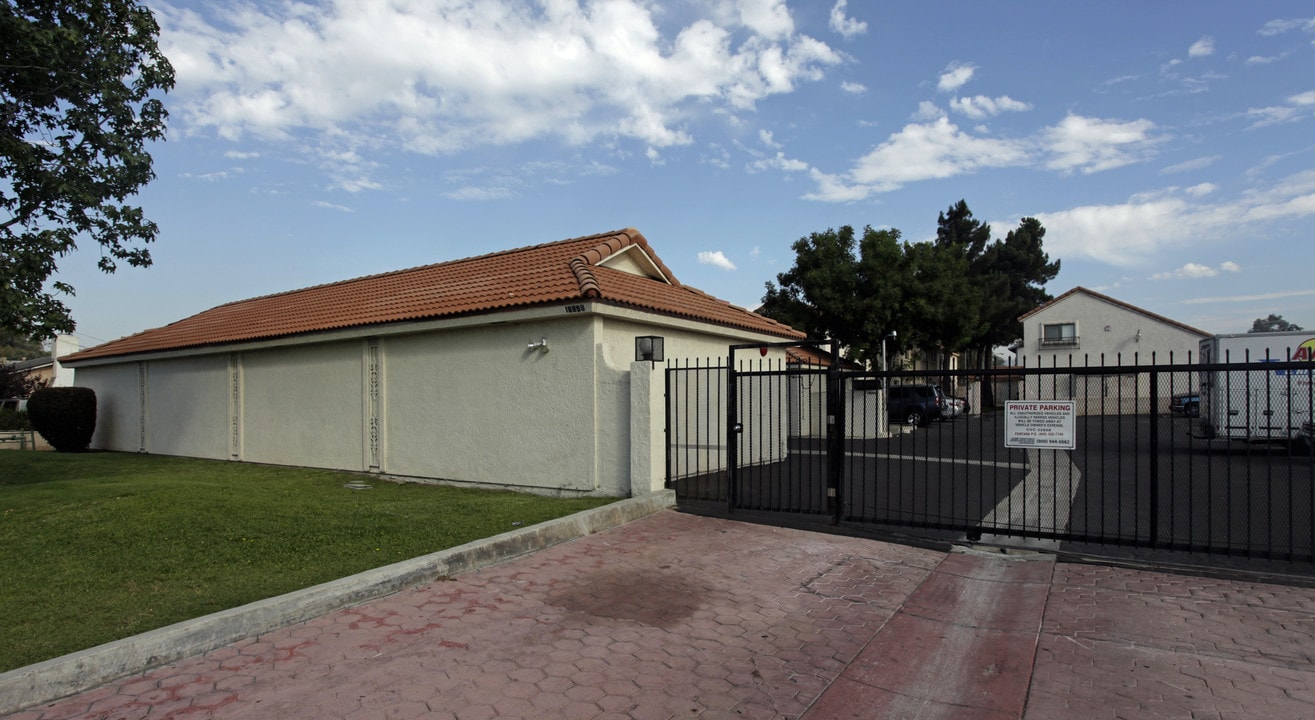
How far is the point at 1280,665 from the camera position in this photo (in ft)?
13.9

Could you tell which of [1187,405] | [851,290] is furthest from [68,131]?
[851,290]

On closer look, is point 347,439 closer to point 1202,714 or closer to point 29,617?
point 29,617

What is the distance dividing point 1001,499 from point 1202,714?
6698 mm

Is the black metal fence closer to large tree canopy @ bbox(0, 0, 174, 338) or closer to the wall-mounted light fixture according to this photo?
the wall-mounted light fixture

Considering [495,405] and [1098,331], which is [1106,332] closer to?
[1098,331]

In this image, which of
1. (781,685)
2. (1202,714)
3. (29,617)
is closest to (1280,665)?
(1202,714)

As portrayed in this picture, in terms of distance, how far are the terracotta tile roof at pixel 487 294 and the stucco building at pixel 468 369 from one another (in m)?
0.05

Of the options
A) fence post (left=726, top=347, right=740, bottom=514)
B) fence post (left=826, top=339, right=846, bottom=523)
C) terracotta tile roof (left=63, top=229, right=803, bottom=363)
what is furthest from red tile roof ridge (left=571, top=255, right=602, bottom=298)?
fence post (left=826, top=339, right=846, bottom=523)

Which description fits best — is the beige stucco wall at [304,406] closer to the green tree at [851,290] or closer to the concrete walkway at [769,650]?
the concrete walkway at [769,650]

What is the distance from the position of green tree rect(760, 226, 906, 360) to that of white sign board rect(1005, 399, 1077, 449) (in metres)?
18.6

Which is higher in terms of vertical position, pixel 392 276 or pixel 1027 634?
pixel 392 276

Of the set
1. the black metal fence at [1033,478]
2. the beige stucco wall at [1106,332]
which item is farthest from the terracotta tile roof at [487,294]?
the beige stucco wall at [1106,332]

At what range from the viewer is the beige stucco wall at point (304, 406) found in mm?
13297

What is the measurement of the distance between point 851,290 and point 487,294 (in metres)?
19.4
